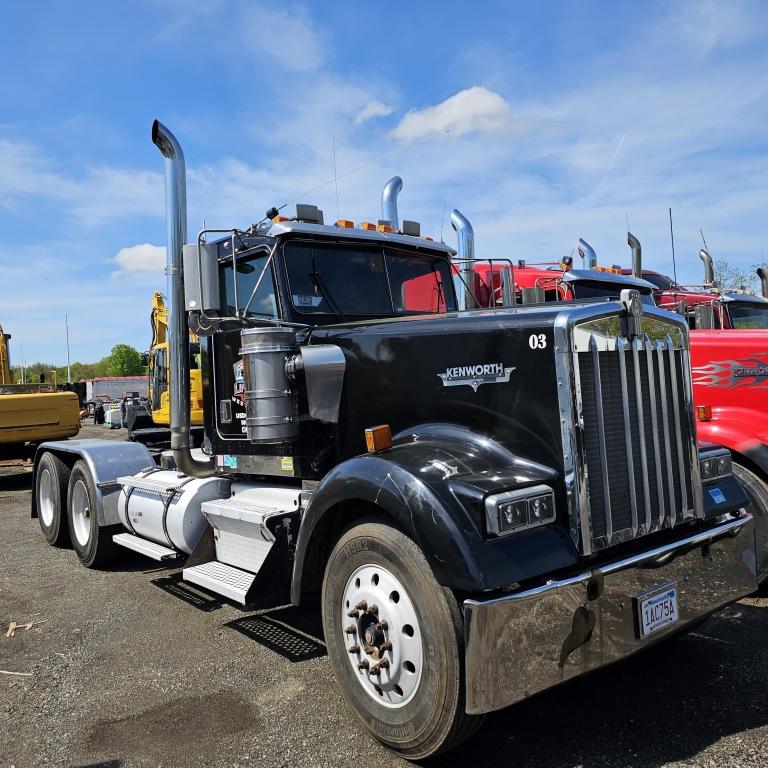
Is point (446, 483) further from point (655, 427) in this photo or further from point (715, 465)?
point (715, 465)

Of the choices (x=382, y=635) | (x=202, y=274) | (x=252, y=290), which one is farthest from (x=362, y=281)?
(x=382, y=635)

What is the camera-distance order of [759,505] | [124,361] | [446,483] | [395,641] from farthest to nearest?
[124,361]
[759,505]
[395,641]
[446,483]

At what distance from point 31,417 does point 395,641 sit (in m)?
10.7

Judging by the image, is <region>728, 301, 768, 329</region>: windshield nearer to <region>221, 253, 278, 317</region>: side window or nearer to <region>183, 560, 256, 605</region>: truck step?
<region>221, 253, 278, 317</region>: side window

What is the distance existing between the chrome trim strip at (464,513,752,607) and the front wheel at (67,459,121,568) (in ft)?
14.4

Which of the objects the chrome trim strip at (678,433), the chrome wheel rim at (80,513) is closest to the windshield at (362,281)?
the chrome trim strip at (678,433)

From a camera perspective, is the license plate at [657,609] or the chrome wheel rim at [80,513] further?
the chrome wheel rim at [80,513]

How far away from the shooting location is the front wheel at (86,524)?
614 centimetres

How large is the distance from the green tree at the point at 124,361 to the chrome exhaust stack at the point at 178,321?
8645 cm

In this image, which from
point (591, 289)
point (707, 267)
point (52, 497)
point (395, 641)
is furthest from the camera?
point (707, 267)

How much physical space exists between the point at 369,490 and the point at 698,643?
7.97ft

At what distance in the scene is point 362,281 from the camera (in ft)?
15.6

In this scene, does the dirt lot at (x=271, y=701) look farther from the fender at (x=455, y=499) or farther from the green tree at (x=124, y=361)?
the green tree at (x=124, y=361)

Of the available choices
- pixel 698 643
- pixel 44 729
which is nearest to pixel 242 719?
pixel 44 729
